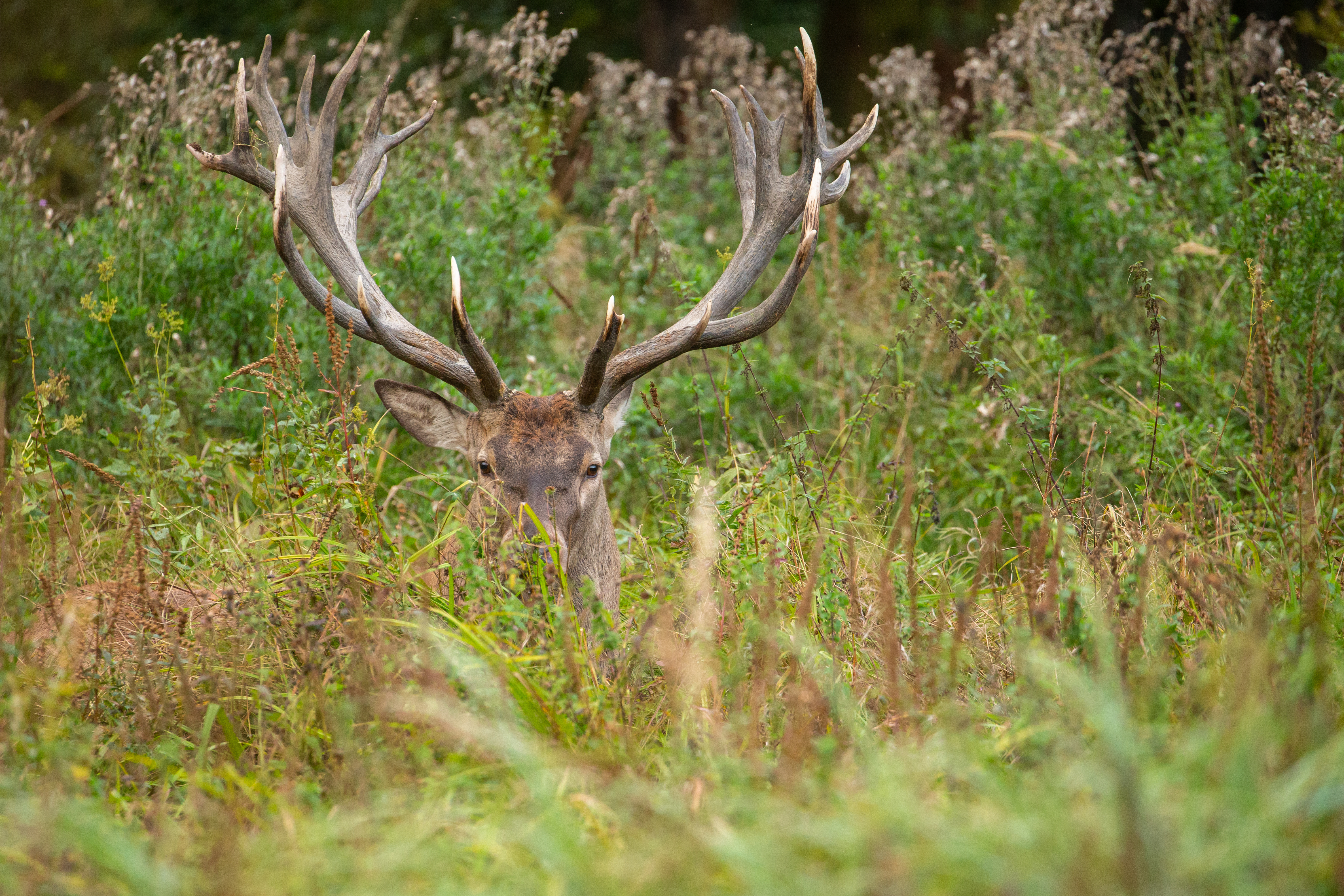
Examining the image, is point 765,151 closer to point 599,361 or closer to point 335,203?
point 599,361

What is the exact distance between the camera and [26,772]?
113 inches

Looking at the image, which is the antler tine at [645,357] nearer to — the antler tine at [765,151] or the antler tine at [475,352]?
the antler tine at [475,352]

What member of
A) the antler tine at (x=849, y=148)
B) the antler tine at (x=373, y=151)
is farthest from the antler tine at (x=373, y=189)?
the antler tine at (x=849, y=148)

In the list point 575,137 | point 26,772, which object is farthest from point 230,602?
point 575,137

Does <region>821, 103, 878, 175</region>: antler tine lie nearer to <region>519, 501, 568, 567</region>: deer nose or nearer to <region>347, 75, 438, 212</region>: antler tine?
<region>347, 75, 438, 212</region>: antler tine

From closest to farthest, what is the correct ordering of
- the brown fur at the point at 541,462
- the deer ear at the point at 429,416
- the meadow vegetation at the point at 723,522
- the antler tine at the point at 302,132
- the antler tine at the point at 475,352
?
the meadow vegetation at the point at 723,522, the antler tine at the point at 475,352, the brown fur at the point at 541,462, the deer ear at the point at 429,416, the antler tine at the point at 302,132

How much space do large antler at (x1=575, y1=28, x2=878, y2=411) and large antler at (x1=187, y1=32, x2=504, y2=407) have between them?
0.48 meters

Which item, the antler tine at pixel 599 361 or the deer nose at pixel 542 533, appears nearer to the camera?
the deer nose at pixel 542 533

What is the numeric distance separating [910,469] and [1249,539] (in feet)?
5.10

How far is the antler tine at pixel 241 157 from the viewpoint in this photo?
14.8 ft

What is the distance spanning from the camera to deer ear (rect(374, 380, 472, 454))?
4.47 m

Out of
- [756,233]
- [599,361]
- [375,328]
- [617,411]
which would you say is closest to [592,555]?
[617,411]

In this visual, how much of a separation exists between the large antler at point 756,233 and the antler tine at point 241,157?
5.29 feet

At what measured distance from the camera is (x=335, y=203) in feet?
16.1
